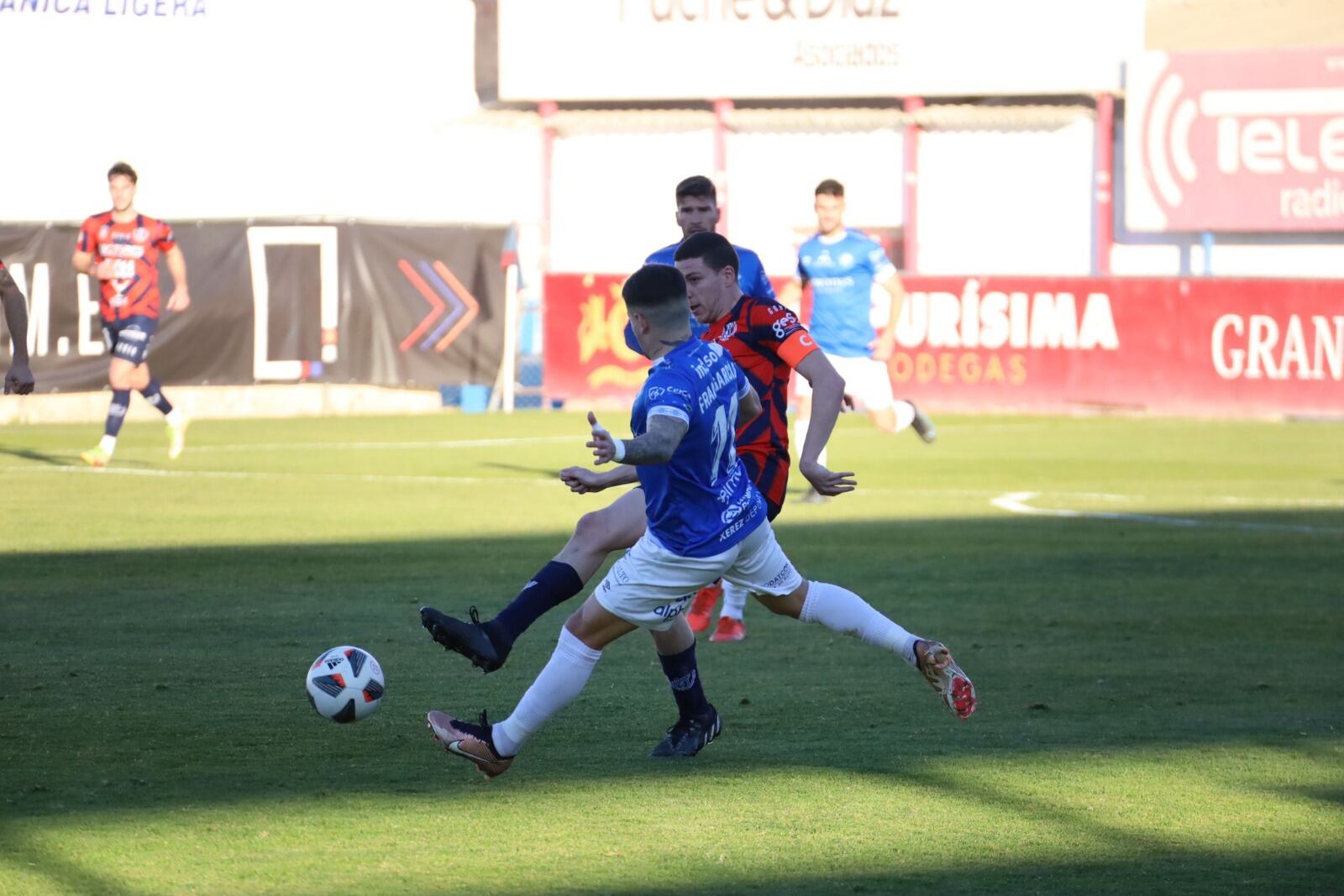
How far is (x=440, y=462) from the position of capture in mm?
18531

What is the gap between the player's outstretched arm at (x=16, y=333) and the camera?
10664 millimetres

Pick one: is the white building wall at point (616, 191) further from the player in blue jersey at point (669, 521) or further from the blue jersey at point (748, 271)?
the player in blue jersey at point (669, 521)

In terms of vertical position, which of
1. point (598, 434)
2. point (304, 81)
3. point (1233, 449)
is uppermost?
point (304, 81)

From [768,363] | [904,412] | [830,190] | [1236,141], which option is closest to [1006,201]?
[1236,141]

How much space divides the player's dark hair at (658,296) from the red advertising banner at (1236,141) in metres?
36.6

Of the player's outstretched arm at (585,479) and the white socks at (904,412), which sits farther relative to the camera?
the white socks at (904,412)

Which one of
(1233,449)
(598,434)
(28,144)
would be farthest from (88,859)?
(28,144)

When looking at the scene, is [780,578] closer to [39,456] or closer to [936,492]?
[936,492]

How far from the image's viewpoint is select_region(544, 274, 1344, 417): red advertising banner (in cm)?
2495

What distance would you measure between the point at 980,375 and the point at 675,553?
20.7 m

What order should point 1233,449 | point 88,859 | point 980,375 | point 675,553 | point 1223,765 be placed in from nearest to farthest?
point 88,859, point 675,553, point 1223,765, point 1233,449, point 980,375

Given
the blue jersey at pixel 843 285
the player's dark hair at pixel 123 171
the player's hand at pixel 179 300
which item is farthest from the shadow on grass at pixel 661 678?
the player's dark hair at pixel 123 171

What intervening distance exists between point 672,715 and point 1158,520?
7.78 meters

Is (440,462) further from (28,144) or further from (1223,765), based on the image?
(28,144)
